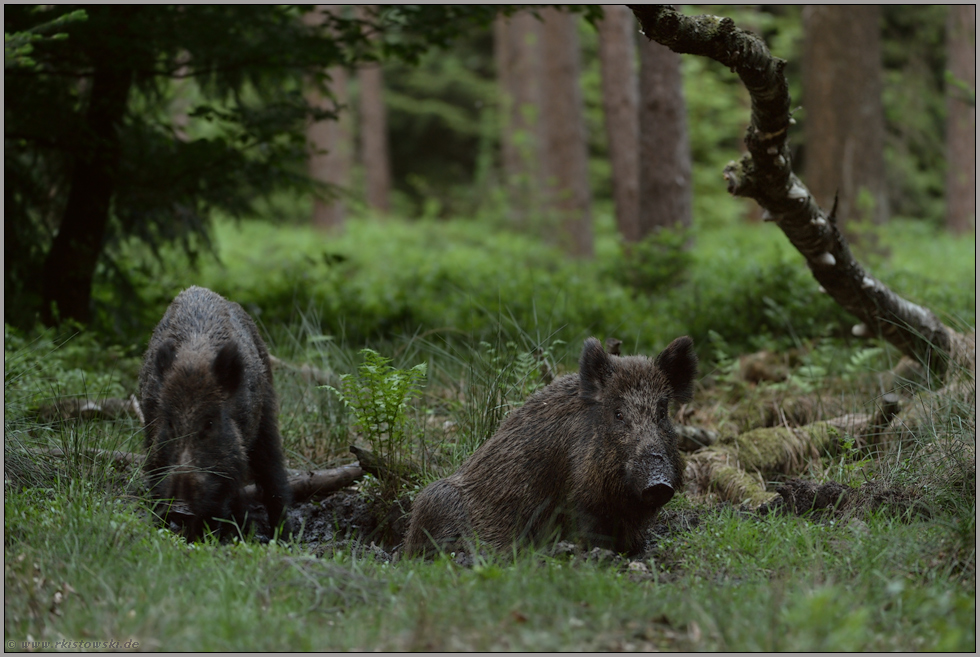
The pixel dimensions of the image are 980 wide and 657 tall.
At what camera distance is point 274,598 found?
3961mm

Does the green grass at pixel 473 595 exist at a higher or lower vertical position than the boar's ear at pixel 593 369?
lower

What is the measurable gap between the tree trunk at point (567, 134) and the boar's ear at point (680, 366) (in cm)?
1449

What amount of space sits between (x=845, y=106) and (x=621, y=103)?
3.93 meters

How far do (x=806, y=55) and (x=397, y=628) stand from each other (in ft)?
46.4

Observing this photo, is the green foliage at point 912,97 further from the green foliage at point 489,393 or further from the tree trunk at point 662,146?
the green foliage at point 489,393

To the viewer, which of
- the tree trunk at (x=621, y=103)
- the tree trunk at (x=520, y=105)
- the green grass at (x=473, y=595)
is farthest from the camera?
the tree trunk at (x=520, y=105)

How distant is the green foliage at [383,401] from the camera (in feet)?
18.7

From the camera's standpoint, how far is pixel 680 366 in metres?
5.23

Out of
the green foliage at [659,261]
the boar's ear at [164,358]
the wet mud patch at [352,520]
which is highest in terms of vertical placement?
the green foliage at [659,261]

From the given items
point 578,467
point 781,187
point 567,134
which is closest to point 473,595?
point 578,467

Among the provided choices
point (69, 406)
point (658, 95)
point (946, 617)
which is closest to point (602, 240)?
point (658, 95)

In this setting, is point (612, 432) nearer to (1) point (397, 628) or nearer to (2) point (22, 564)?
(1) point (397, 628)

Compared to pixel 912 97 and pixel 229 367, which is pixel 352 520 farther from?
pixel 912 97

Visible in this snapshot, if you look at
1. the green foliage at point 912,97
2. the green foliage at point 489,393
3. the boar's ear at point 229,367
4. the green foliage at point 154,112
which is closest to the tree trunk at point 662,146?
the green foliage at point 154,112
